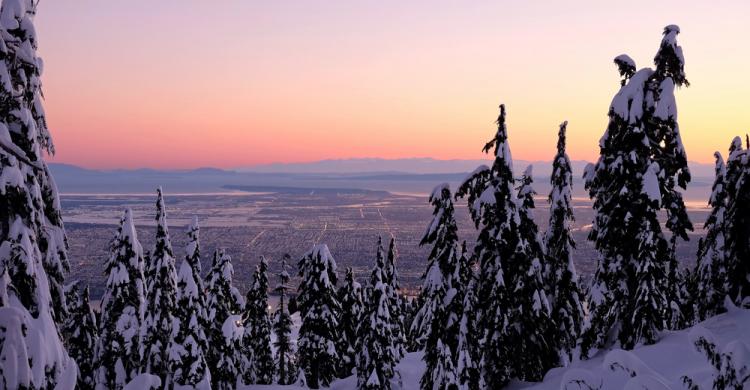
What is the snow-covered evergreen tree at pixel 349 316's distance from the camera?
43.5 meters

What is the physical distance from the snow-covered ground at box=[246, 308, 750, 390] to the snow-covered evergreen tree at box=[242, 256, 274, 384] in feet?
107

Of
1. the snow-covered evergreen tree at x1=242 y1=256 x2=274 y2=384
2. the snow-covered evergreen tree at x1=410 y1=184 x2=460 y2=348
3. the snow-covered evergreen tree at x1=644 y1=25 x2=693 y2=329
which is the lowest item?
the snow-covered evergreen tree at x1=242 y1=256 x2=274 y2=384

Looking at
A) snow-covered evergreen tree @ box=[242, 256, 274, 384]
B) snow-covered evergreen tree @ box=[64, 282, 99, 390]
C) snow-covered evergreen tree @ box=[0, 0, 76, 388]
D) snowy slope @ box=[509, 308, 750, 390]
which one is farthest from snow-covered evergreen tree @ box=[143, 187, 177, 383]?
snow-covered evergreen tree @ box=[242, 256, 274, 384]

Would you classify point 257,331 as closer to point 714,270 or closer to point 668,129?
point 714,270

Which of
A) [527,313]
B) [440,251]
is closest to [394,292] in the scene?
[440,251]

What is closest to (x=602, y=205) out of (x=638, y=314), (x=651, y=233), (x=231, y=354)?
(x=651, y=233)

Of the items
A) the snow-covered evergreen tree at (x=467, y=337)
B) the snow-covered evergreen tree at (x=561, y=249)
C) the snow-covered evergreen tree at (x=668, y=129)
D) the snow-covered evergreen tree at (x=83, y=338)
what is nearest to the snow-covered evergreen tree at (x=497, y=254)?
the snow-covered evergreen tree at (x=467, y=337)

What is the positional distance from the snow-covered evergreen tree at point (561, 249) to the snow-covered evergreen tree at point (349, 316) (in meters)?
18.9

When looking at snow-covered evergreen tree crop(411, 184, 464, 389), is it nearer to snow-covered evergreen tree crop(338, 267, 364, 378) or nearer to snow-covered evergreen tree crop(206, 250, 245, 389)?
snow-covered evergreen tree crop(206, 250, 245, 389)

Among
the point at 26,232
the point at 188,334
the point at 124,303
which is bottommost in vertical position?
the point at 188,334

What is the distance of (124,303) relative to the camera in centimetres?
2566

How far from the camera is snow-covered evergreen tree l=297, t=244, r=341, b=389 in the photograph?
37.3 metres

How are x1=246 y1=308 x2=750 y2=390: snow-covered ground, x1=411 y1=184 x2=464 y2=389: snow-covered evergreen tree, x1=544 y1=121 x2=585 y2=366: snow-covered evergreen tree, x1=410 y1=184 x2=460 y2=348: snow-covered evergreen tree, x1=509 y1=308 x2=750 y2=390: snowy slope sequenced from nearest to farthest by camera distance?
x1=246 y1=308 x2=750 y2=390: snow-covered ground
x1=509 y1=308 x2=750 y2=390: snowy slope
x1=410 y1=184 x2=460 y2=348: snow-covered evergreen tree
x1=411 y1=184 x2=464 y2=389: snow-covered evergreen tree
x1=544 y1=121 x2=585 y2=366: snow-covered evergreen tree

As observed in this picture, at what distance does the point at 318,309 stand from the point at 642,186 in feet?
84.1
